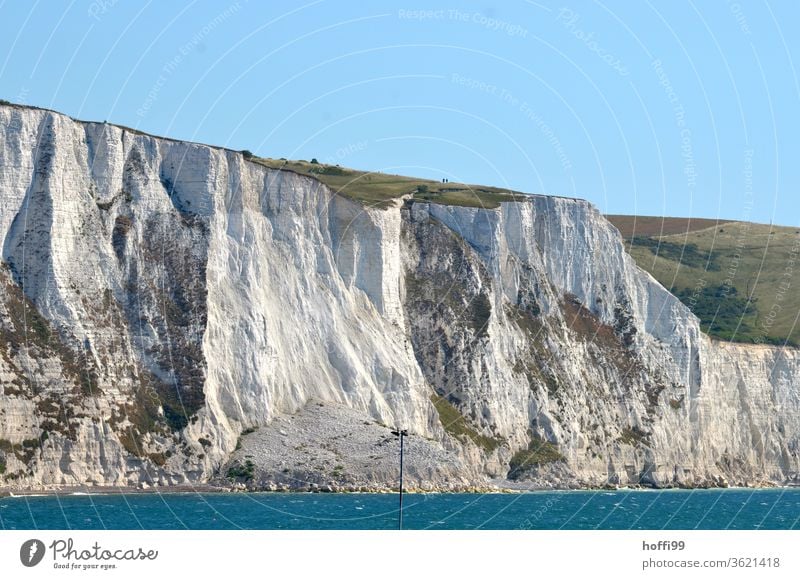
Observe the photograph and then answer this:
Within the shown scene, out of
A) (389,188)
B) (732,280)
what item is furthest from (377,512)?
(732,280)

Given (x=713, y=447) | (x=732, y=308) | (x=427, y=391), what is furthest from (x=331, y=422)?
(x=732, y=308)

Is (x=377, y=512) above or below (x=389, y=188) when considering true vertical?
below

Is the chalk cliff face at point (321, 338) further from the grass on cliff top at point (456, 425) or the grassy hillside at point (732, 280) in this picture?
the grassy hillside at point (732, 280)

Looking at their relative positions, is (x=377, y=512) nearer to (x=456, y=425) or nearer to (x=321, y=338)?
(x=321, y=338)

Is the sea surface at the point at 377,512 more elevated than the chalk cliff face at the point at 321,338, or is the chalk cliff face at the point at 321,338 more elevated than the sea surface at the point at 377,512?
the chalk cliff face at the point at 321,338

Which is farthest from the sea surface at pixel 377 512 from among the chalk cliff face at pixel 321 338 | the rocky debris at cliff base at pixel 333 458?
the chalk cliff face at pixel 321 338

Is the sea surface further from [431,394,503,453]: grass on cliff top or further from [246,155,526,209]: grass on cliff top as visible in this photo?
[246,155,526,209]: grass on cliff top
